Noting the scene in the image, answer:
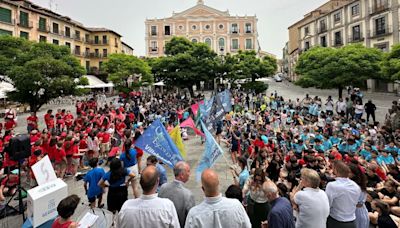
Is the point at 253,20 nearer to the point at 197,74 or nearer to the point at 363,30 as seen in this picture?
the point at 363,30

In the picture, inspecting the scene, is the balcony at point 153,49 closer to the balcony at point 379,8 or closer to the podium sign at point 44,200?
the balcony at point 379,8

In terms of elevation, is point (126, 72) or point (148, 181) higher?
point (126, 72)

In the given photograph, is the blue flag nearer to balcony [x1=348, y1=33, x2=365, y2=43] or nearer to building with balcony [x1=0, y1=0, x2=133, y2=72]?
building with balcony [x1=0, y1=0, x2=133, y2=72]

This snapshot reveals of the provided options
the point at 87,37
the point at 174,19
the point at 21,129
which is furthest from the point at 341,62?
the point at 174,19

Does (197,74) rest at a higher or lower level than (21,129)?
higher

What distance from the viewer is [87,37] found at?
49.1 m

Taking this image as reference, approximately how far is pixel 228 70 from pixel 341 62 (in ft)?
45.5

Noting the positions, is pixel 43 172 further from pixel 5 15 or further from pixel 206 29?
pixel 206 29

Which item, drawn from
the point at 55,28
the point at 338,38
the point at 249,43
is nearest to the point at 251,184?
the point at 338,38

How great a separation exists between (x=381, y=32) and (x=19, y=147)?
1532 inches

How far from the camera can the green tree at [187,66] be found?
93.6 feet

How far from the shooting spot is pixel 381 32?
106ft

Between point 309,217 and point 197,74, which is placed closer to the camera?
point 309,217

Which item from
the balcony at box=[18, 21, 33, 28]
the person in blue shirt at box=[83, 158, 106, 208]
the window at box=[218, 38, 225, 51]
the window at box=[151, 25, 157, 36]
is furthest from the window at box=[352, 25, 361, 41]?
the balcony at box=[18, 21, 33, 28]
